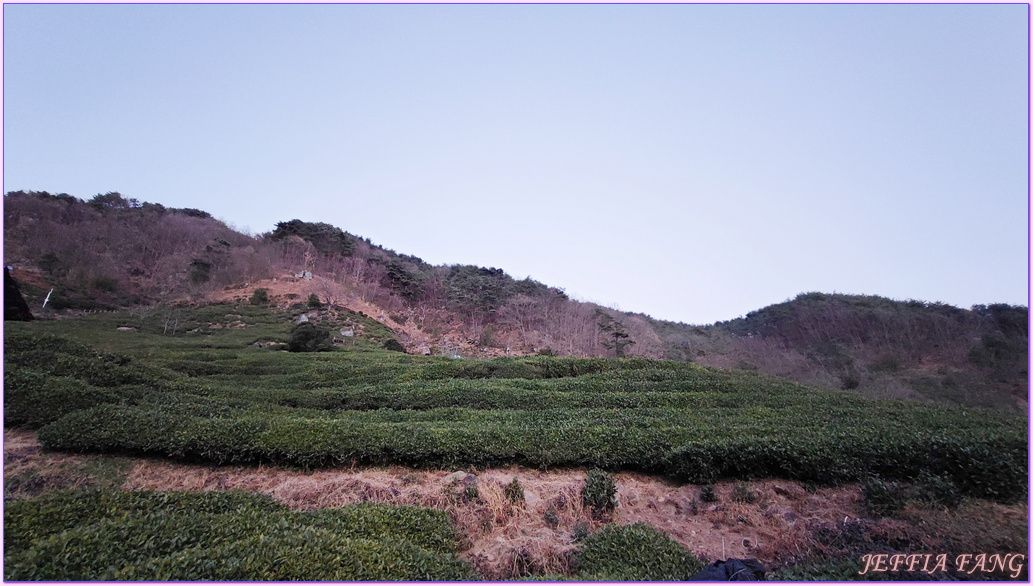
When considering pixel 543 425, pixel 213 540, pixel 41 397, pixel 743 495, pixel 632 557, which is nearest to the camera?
pixel 213 540

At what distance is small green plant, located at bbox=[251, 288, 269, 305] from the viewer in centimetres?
3747

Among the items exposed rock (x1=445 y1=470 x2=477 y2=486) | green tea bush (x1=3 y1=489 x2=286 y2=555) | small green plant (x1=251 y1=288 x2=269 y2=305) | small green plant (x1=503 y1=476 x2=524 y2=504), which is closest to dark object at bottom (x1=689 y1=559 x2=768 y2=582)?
small green plant (x1=503 y1=476 x2=524 y2=504)

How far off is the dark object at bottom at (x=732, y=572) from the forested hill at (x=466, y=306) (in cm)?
2583

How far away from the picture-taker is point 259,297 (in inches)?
1480

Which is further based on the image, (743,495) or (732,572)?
(743,495)

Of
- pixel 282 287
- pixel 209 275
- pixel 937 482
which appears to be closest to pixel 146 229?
pixel 209 275

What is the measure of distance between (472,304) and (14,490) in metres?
41.1

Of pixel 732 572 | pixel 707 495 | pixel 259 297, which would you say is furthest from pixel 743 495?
pixel 259 297

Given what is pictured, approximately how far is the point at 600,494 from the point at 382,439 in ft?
13.2

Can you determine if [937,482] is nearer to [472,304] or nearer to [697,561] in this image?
[697,561]

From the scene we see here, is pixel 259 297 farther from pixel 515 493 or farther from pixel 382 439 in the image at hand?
pixel 515 493

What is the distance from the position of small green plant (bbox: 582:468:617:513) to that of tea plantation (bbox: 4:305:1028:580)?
1387 millimetres

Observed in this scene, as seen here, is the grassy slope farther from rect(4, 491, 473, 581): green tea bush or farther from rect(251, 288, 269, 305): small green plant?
rect(251, 288, 269, 305): small green plant

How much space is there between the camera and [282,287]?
40281mm
